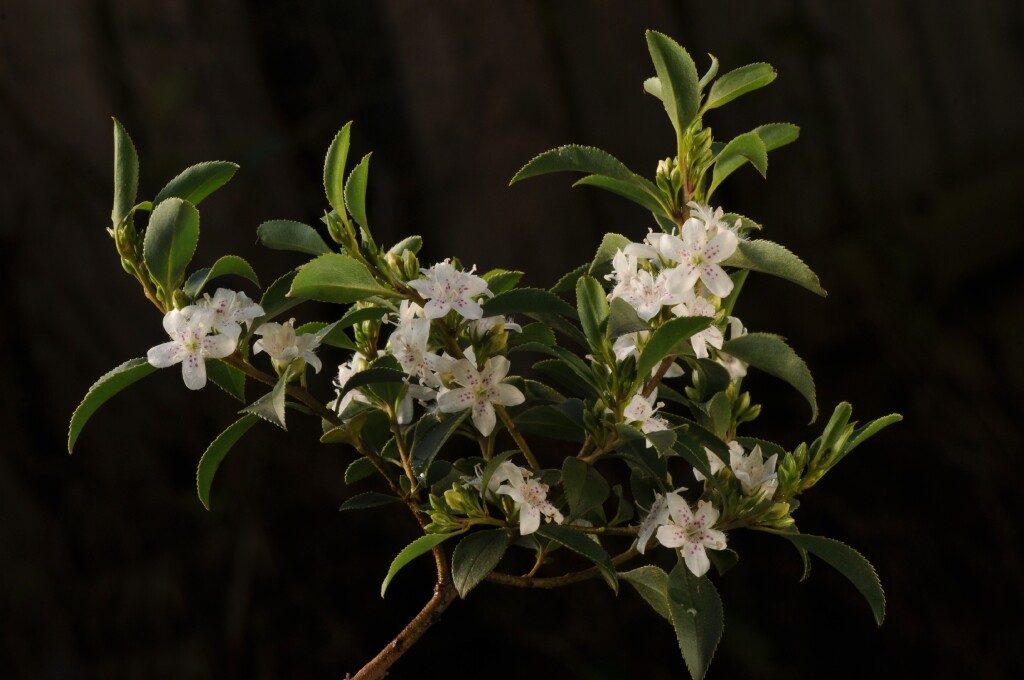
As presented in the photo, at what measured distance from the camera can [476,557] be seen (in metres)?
0.67

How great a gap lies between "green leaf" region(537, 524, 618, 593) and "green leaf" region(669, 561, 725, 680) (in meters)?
0.05

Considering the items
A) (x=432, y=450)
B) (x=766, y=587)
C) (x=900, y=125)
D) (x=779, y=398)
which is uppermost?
(x=432, y=450)

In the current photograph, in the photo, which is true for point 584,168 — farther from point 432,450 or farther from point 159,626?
point 159,626

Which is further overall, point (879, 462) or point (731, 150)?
point (879, 462)

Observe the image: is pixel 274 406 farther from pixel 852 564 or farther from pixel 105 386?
pixel 852 564

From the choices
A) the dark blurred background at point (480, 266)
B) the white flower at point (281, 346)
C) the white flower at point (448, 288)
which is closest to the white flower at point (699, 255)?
the white flower at point (448, 288)

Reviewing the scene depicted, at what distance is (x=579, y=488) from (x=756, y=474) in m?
0.13

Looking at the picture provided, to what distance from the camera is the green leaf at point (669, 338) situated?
23.0 inches

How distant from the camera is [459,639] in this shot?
5.70 ft

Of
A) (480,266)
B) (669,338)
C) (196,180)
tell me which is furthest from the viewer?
(480,266)

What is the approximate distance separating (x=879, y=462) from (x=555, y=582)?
44.4 inches

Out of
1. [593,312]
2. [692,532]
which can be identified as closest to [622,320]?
[593,312]

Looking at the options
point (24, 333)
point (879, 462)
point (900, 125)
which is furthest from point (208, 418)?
point (900, 125)

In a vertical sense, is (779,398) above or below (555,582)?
below
